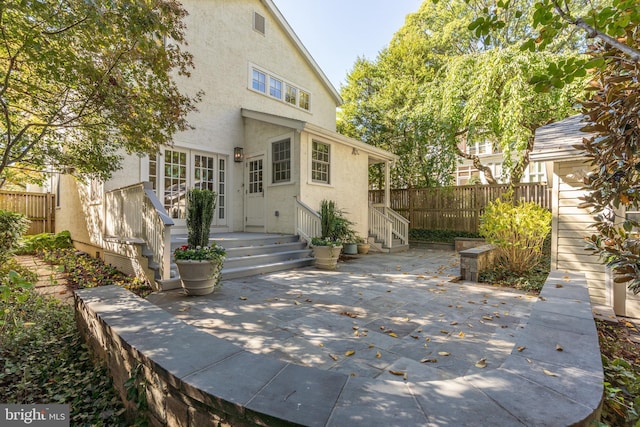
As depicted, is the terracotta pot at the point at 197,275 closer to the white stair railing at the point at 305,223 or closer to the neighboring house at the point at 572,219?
the white stair railing at the point at 305,223

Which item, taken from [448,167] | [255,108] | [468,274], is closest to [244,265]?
[468,274]

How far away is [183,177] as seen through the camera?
26.9 feet

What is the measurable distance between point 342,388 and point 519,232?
5179mm

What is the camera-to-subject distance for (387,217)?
9.85 meters

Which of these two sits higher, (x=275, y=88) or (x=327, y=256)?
(x=275, y=88)

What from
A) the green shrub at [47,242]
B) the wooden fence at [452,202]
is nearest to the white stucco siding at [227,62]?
the green shrub at [47,242]

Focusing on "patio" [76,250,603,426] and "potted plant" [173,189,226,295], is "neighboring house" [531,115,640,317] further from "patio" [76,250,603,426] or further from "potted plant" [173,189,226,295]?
"potted plant" [173,189,226,295]

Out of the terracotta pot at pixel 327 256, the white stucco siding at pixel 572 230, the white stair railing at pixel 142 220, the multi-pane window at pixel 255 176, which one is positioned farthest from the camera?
the multi-pane window at pixel 255 176

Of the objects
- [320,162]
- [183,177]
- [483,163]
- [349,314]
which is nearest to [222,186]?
[183,177]

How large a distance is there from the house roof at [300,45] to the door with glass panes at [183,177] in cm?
573

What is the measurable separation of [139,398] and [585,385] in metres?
2.66

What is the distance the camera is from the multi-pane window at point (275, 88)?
34.6ft

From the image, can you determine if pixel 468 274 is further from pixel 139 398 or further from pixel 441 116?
pixel 441 116

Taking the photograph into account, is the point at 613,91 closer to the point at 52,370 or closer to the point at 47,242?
the point at 52,370
